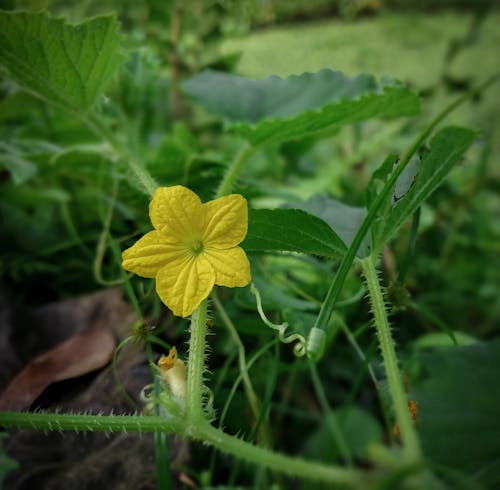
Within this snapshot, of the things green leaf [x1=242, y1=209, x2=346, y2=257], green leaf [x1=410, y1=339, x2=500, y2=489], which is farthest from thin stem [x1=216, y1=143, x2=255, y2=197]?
green leaf [x1=410, y1=339, x2=500, y2=489]

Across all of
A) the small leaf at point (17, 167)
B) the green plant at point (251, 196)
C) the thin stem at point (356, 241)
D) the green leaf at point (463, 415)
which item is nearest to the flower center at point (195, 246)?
the green plant at point (251, 196)

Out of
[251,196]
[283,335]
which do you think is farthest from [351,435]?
[251,196]

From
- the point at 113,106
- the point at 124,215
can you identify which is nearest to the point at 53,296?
the point at 124,215

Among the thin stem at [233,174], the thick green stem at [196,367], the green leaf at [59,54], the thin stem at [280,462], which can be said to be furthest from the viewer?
the thin stem at [233,174]

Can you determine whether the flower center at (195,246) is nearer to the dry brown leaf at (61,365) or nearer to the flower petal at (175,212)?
the flower petal at (175,212)

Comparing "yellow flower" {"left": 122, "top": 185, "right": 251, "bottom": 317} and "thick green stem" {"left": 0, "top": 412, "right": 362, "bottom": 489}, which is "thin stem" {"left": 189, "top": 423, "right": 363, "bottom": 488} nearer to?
"thick green stem" {"left": 0, "top": 412, "right": 362, "bottom": 489}

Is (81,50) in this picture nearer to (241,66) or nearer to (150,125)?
(150,125)
